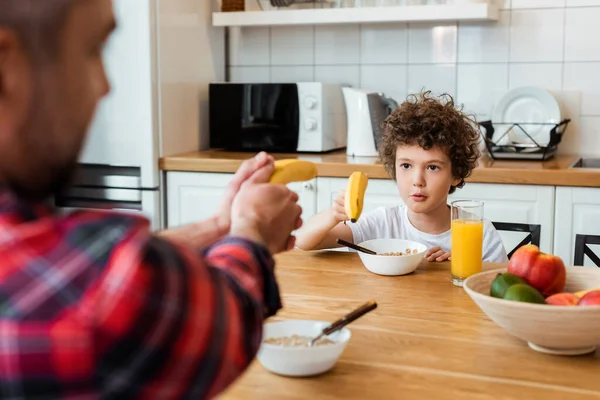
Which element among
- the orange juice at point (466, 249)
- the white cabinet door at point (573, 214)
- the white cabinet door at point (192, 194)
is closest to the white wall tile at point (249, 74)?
the white cabinet door at point (192, 194)

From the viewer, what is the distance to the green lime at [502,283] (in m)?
1.19

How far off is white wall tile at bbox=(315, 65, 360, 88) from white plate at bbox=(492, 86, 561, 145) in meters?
0.65

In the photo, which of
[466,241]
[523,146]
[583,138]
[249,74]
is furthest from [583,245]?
[249,74]

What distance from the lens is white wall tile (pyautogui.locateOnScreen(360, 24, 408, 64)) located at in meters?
3.36

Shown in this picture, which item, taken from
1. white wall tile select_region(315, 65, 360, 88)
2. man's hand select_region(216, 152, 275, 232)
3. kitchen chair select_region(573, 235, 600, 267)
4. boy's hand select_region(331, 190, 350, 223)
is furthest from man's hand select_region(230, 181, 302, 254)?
white wall tile select_region(315, 65, 360, 88)

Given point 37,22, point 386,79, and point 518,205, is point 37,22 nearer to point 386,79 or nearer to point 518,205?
point 518,205

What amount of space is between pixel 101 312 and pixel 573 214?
231cm

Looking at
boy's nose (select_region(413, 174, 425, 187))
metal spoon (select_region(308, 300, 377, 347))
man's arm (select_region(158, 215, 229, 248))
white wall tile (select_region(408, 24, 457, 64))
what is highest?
white wall tile (select_region(408, 24, 457, 64))

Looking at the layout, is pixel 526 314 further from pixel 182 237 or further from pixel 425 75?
pixel 425 75

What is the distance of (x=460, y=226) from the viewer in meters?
1.57

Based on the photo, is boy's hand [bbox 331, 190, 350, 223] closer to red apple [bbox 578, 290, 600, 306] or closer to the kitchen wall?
red apple [bbox 578, 290, 600, 306]

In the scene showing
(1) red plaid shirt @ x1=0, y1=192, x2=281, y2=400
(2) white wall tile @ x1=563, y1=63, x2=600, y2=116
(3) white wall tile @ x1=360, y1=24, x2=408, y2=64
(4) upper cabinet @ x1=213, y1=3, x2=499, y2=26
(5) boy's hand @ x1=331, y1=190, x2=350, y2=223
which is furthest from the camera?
(3) white wall tile @ x1=360, y1=24, x2=408, y2=64

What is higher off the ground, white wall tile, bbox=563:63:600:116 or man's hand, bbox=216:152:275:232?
white wall tile, bbox=563:63:600:116

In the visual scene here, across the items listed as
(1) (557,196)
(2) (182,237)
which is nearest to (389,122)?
(1) (557,196)
